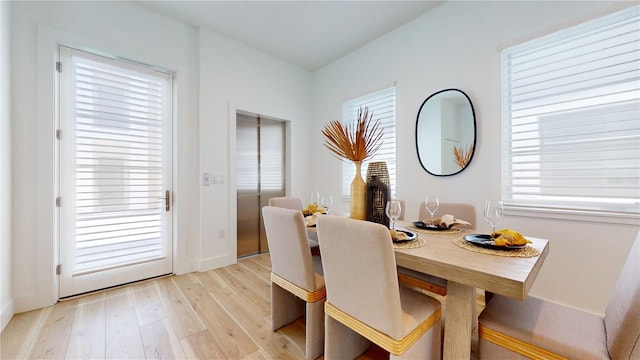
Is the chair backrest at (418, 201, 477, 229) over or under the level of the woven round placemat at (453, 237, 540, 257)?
over

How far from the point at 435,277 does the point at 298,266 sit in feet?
3.03

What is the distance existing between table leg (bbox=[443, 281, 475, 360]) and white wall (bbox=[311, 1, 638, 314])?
1.54 metres

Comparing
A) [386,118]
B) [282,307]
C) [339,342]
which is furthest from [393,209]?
[386,118]

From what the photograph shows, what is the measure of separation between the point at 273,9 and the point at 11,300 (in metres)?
3.52

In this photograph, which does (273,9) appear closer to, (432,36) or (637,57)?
(432,36)

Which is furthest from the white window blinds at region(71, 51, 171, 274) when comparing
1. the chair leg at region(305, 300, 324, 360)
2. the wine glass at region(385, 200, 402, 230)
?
the wine glass at region(385, 200, 402, 230)

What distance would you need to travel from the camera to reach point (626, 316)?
0.86m

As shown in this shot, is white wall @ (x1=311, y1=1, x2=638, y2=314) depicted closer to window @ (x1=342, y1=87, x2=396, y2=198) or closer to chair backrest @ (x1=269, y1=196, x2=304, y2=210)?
window @ (x1=342, y1=87, x2=396, y2=198)

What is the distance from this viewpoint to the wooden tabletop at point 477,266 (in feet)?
2.84

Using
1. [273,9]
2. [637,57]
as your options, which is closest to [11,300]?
[273,9]

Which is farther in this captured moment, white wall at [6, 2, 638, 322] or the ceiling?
the ceiling

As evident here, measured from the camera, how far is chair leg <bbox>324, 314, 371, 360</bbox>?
1314 millimetres

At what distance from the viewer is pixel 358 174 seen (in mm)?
1721

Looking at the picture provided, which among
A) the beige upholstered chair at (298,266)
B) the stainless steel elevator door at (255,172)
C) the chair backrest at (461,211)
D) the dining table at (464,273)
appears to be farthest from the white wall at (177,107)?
the dining table at (464,273)
